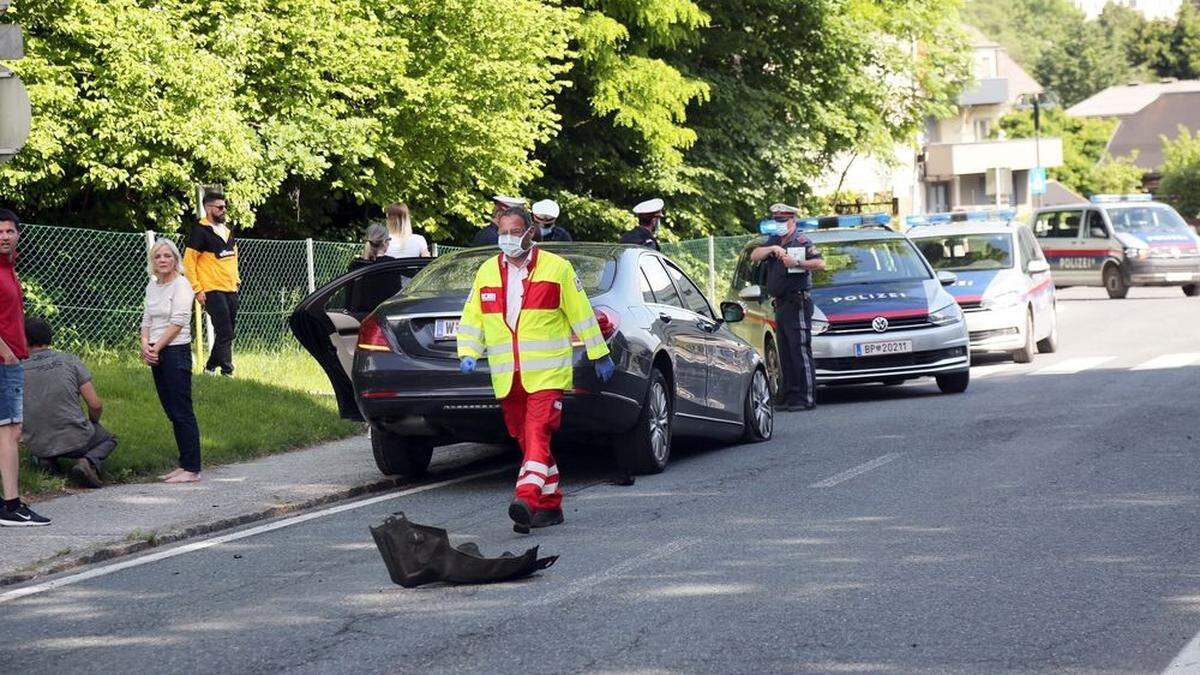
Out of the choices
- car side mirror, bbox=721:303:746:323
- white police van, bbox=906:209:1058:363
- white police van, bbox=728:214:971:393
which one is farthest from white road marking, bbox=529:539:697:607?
white police van, bbox=906:209:1058:363

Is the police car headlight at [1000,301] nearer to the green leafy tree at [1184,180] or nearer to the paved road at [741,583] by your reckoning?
the paved road at [741,583]

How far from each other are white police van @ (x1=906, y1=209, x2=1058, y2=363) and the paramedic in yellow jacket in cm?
878

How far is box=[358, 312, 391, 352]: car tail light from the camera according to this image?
11.6 meters

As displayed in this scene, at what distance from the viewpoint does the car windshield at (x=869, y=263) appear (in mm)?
19016

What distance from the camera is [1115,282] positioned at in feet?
124

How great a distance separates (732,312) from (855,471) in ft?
7.86

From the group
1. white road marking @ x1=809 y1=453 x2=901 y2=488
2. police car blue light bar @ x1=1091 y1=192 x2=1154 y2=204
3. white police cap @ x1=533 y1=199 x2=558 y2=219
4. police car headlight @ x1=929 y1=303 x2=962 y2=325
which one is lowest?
white road marking @ x1=809 y1=453 x2=901 y2=488

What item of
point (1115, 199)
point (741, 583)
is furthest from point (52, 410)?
point (1115, 199)

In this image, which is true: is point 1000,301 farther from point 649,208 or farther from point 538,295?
point 538,295

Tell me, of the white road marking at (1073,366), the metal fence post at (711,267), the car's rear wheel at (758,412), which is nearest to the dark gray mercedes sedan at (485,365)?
the car's rear wheel at (758,412)

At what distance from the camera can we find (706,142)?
3559 centimetres

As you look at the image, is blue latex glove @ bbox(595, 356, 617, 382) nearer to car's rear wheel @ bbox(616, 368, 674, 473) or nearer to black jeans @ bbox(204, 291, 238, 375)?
car's rear wheel @ bbox(616, 368, 674, 473)

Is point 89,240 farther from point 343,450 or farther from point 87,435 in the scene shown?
point 87,435

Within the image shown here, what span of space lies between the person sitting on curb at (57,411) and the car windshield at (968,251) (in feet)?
44.3
